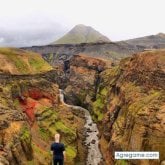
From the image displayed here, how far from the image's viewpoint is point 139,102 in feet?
234

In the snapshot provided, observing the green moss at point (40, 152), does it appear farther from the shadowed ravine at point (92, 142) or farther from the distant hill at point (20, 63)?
the distant hill at point (20, 63)

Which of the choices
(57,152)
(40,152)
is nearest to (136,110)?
(40,152)

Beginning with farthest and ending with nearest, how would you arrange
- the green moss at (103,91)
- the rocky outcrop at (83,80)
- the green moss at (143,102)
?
1. the rocky outcrop at (83,80)
2. the green moss at (103,91)
3. the green moss at (143,102)

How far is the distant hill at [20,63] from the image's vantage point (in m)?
88.8

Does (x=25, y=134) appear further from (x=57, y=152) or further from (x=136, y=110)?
(x=57, y=152)

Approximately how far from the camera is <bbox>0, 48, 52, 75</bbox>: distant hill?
291 feet

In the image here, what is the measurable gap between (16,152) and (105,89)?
68881mm

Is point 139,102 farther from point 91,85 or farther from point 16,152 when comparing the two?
point 91,85

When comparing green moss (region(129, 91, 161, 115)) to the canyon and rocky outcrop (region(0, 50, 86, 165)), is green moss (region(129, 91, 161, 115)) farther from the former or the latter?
rocky outcrop (region(0, 50, 86, 165))

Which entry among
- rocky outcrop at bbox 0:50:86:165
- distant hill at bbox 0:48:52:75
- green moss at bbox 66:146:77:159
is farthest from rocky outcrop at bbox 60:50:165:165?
distant hill at bbox 0:48:52:75

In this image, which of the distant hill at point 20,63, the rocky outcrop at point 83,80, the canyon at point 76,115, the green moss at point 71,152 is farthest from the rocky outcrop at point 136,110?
the distant hill at point 20,63

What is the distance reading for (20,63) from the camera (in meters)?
94.5

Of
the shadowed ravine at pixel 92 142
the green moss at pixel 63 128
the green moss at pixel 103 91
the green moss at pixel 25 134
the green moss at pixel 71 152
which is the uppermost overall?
the green moss at pixel 25 134

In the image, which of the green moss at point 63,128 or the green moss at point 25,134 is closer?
the green moss at point 25,134
